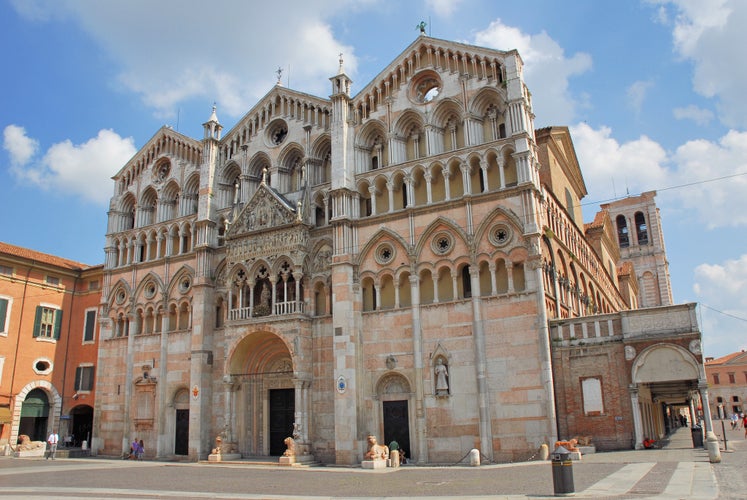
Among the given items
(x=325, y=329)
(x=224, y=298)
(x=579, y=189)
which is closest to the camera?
(x=325, y=329)

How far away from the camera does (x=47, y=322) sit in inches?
1656

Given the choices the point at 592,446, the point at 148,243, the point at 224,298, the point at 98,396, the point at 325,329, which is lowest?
the point at 592,446

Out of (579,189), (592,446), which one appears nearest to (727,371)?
(579,189)

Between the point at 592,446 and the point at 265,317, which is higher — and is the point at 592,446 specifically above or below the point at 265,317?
below

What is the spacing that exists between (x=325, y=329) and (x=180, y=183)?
51.8ft

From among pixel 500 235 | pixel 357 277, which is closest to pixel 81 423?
pixel 357 277

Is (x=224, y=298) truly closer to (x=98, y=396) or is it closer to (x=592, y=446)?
(x=98, y=396)

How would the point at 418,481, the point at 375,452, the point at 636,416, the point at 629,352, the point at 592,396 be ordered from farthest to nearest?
1. the point at 375,452
2. the point at 592,396
3. the point at 629,352
4. the point at 636,416
5. the point at 418,481

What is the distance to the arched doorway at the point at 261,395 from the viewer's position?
32375 mm

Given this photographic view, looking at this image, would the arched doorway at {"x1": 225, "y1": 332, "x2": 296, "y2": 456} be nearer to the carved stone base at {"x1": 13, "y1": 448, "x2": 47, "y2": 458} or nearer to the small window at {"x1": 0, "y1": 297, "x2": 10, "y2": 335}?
the carved stone base at {"x1": 13, "y1": 448, "x2": 47, "y2": 458}

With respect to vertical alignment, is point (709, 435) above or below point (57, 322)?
below

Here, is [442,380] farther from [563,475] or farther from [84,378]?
[84,378]

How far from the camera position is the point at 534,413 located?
2511 cm

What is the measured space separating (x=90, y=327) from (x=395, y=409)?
2534 cm
